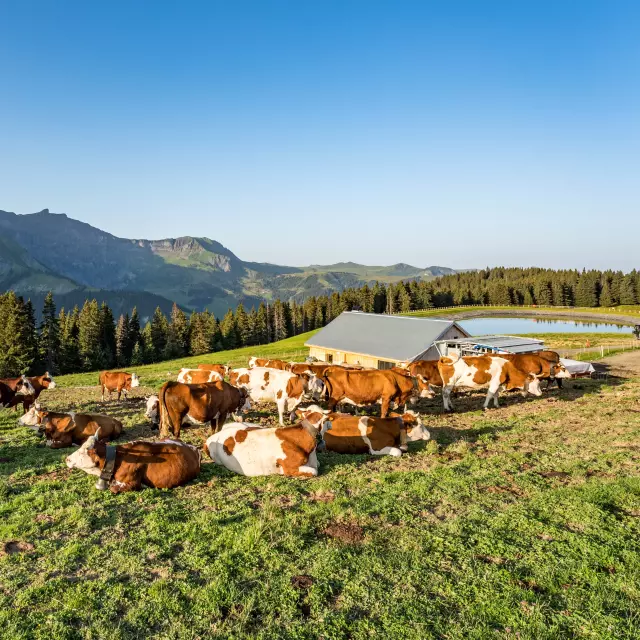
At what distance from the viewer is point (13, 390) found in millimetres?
21359

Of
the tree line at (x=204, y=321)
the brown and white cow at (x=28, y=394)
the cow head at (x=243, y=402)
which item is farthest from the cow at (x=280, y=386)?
the tree line at (x=204, y=321)

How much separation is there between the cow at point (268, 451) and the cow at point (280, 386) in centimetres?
514

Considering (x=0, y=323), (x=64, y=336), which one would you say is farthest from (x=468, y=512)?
(x=64, y=336)

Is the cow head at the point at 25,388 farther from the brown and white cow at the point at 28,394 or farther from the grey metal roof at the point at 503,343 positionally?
the grey metal roof at the point at 503,343

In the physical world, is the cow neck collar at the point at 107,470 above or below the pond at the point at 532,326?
above

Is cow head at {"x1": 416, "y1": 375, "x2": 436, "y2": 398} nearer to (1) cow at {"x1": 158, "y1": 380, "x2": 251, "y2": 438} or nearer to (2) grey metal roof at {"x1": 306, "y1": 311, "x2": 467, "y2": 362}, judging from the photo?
(1) cow at {"x1": 158, "y1": 380, "x2": 251, "y2": 438}

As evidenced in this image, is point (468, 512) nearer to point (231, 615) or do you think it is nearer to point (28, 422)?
point (231, 615)

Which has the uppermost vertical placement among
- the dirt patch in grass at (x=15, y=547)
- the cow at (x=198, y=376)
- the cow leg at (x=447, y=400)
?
the cow at (x=198, y=376)

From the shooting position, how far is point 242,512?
853 cm

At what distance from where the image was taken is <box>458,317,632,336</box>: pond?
95125 mm

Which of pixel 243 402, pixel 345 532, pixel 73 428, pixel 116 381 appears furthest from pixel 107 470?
pixel 116 381

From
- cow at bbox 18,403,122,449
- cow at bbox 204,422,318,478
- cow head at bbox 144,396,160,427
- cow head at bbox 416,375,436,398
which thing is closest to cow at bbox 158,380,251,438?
cow head at bbox 144,396,160,427

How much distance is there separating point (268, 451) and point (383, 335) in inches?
1204

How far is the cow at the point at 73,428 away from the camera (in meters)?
14.2
